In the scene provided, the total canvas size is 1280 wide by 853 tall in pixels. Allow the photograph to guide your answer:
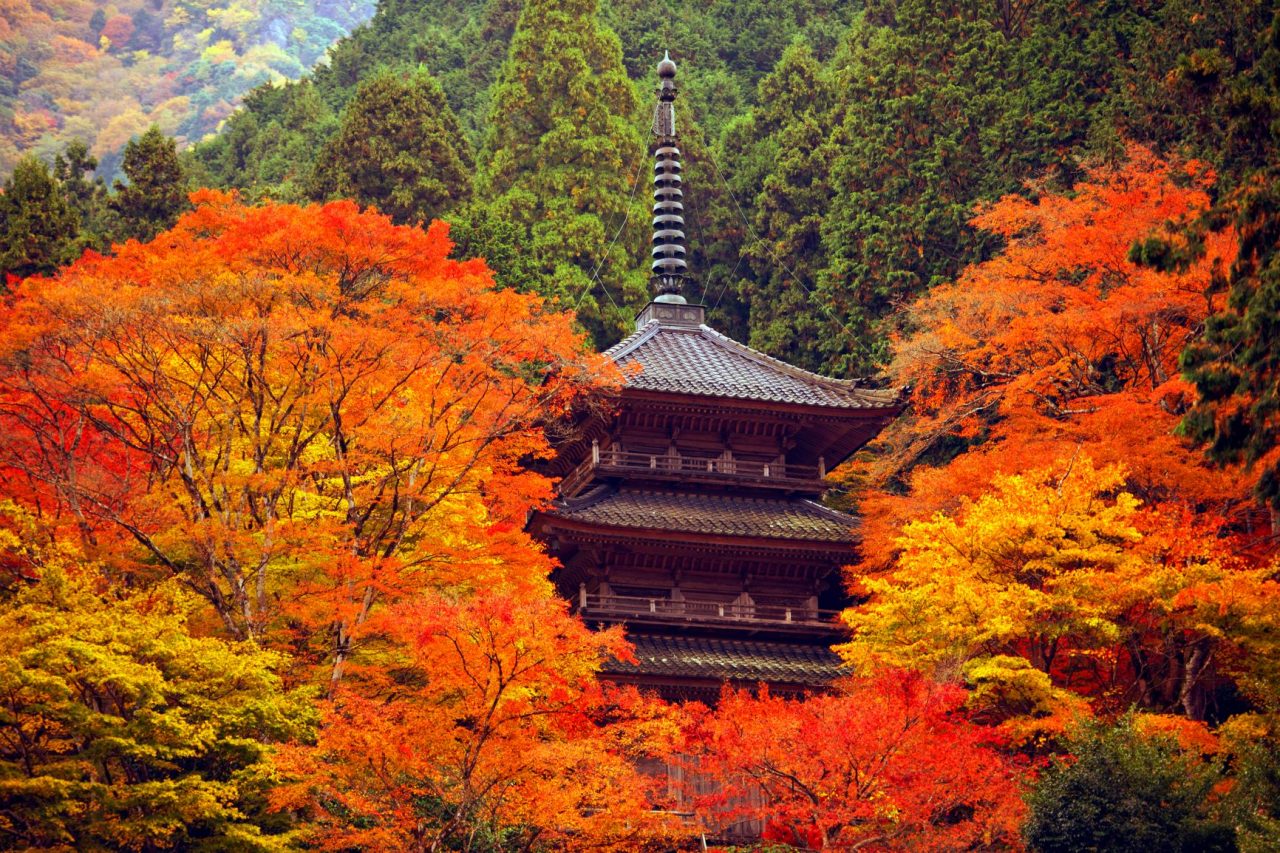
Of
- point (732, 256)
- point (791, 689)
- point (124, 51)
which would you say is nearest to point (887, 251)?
point (732, 256)

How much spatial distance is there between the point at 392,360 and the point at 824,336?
64.0 feet

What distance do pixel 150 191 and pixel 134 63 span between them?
7723 cm

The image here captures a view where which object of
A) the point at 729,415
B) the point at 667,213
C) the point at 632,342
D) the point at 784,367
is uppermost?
the point at 667,213

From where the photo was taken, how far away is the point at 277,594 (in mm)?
24734

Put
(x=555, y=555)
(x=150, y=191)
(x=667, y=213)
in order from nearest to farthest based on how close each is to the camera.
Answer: (x=555, y=555)
(x=667, y=213)
(x=150, y=191)

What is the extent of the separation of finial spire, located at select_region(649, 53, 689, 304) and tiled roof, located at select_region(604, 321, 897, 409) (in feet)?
6.08

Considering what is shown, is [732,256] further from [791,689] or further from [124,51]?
[124,51]

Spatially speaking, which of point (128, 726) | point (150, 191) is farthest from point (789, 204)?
point (128, 726)

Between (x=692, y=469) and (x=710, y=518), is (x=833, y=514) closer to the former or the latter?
(x=710, y=518)

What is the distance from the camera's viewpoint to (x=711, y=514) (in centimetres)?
2969

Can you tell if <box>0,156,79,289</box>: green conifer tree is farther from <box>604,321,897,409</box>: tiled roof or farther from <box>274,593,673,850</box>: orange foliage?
<box>274,593,673,850</box>: orange foliage

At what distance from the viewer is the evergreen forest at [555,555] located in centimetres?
2070

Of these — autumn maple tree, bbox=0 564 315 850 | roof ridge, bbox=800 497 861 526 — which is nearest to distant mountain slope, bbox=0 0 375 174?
roof ridge, bbox=800 497 861 526

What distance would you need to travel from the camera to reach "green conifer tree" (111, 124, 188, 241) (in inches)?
1715
